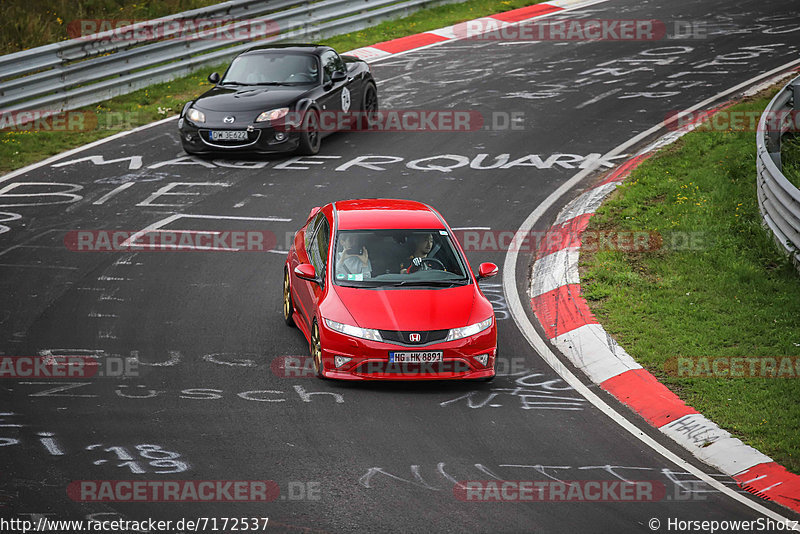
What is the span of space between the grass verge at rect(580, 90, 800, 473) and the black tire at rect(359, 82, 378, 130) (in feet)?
18.8

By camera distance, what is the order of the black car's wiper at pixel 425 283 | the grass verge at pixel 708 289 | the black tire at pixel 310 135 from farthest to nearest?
1. the black tire at pixel 310 135
2. the black car's wiper at pixel 425 283
3. the grass verge at pixel 708 289

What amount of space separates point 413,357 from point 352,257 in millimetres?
1438

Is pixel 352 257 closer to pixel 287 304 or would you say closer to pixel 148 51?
pixel 287 304

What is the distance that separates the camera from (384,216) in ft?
34.0

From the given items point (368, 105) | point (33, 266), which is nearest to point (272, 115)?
point (368, 105)

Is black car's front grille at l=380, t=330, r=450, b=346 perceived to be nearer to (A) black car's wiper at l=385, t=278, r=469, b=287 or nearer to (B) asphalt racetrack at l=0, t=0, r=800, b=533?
(B) asphalt racetrack at l=0, t=0, r=800, b=533

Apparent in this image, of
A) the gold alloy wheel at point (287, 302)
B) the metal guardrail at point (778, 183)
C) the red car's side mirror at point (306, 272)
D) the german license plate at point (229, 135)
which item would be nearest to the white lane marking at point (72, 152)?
the german license plate at point (229, 135)

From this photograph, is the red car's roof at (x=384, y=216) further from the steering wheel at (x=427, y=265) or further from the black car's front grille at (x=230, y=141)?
the black car's front grille at (x=230, y=141)

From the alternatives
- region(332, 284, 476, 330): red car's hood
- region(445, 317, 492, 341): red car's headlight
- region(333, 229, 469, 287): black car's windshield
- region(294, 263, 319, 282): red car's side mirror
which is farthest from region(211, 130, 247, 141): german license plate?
region(445, 317, 492, 341): red car's headlight

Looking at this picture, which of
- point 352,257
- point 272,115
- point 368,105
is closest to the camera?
point 352,257

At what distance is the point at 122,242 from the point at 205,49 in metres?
9.92

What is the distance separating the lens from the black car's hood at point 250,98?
16.2 metres

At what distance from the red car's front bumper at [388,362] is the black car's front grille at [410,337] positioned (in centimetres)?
5

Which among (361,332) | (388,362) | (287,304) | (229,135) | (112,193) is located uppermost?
(229,135)
